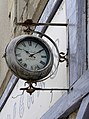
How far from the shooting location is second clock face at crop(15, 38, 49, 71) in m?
5.63

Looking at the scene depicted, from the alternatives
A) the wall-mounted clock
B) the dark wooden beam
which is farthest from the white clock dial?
the dark wooden beam

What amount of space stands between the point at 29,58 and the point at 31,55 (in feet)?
0.19

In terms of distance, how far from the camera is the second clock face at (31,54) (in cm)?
563

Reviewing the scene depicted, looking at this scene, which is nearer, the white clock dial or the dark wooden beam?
the dark wooden beam

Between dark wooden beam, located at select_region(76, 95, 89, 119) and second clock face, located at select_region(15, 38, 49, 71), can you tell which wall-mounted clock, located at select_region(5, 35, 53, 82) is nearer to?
second clock face, located at select_region(15, 38, 49, 71)

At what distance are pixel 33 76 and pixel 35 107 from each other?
8.56 feet

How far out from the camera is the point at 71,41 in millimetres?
6051

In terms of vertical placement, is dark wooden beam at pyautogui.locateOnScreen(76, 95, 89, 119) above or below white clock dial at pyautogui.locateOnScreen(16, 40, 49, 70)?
below

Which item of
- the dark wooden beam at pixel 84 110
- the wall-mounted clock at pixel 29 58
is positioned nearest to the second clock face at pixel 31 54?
the wall-mounted clock at pixel 29 58

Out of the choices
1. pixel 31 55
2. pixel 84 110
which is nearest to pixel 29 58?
pixel 31 55

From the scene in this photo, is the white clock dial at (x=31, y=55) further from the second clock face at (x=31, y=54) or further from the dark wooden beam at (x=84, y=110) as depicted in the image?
the dark wooden beam at (x=84, y=110)

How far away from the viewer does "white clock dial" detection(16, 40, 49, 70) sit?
5633mm

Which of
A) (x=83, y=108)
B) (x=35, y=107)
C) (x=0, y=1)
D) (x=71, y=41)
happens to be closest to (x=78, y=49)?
(x=71, y=41)

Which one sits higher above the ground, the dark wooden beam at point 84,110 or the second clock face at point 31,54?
the second clock face at point 31,54
